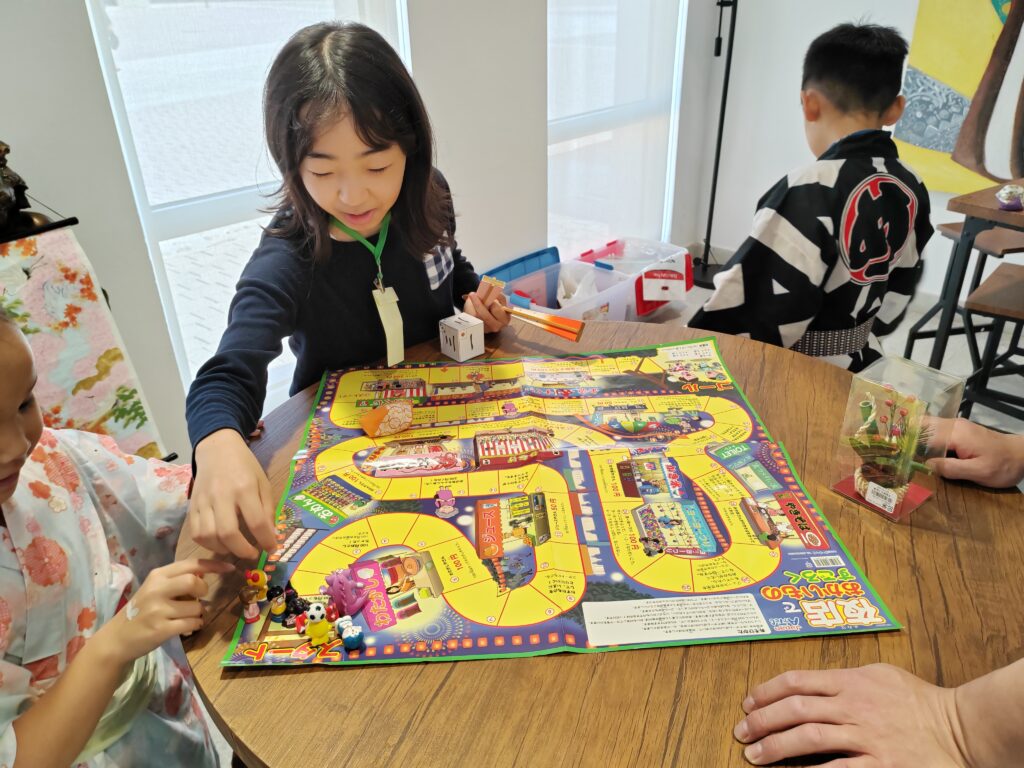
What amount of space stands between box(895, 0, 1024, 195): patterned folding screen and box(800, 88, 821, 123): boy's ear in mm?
1532

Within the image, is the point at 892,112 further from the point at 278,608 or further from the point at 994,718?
the point at 278,608

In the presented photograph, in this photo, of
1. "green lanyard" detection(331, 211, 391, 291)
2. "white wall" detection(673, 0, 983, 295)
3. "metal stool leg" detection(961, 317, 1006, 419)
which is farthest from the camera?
"white wall" detection(673, 0, 983, 295)

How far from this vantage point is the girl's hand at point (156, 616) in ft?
2.06

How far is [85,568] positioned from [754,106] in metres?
3.27

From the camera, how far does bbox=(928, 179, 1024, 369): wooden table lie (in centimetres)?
190

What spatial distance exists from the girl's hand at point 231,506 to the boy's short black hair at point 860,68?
145 centimetres

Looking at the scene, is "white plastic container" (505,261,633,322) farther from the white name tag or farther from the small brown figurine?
the white name tag

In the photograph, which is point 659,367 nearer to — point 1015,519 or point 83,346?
point 1015,519

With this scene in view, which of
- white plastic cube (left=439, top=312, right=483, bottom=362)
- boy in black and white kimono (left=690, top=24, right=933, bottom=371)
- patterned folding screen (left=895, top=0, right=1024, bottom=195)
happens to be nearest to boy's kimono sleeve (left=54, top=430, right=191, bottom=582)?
white plastic cube (left=439, top=312, right=483, bottom=362)

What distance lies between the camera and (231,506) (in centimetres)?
71

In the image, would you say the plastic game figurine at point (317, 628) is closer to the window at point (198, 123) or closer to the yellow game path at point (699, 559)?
the yellow game path at point (699, 559)

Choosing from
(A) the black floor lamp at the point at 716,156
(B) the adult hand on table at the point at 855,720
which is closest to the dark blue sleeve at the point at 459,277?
(B) the adult hand on table at the point at 855,720

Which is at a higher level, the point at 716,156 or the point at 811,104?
the point at 811,104

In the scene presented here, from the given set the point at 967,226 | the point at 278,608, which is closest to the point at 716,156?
the point at 967,226
